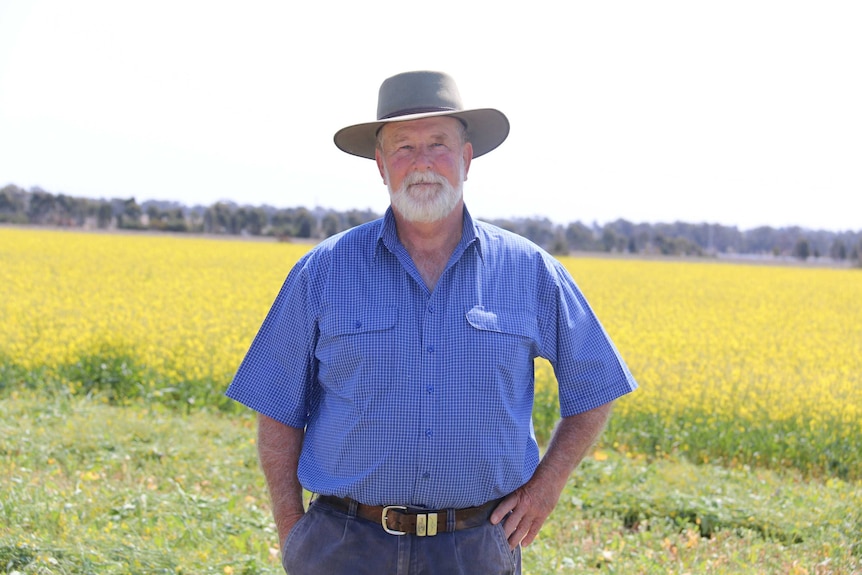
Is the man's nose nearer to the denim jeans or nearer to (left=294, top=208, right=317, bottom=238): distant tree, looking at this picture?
the denim jeans

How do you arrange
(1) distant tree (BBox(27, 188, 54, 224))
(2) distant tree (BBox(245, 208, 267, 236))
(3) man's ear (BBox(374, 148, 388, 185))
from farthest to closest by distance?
(2) distant tree (BBox(245, 208, 267, 236)) < (1) distant tree (BBox(27, 188, 54, 224)) < (3) man's ear (BBox(374, 148, 388, 185))

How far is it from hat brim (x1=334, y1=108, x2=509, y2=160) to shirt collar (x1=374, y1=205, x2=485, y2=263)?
12.4 inches

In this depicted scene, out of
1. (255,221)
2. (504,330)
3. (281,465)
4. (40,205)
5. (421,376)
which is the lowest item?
(281,465)

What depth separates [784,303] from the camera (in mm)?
22219

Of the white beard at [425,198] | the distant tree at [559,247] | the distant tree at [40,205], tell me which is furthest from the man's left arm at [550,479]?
the distant tree at [40,205]

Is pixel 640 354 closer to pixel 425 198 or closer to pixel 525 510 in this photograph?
pixel 525 510

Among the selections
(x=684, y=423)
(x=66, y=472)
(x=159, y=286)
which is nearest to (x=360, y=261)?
(x=66, y=472)

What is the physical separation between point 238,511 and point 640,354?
736 cm

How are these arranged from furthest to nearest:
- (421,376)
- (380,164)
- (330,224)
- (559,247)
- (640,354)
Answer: (330,224) → (559,247) → (640,354) → (380,164) → (421,376)

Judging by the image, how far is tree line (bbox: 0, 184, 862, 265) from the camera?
6456 centimetres

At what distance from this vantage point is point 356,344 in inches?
101

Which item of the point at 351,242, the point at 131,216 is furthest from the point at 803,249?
the point at 351,242

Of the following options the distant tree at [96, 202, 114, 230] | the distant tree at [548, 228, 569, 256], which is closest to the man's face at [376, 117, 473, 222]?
Answer: the distant tree at [548, 228, 569, 256]

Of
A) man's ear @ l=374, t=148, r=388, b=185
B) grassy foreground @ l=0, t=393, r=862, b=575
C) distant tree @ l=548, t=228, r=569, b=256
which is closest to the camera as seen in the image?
A: man's ear @ l=374, t=148, r=388, b=185
